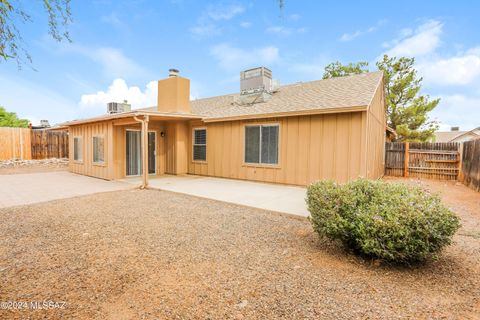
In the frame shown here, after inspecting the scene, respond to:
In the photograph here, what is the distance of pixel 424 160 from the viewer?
1189 cm

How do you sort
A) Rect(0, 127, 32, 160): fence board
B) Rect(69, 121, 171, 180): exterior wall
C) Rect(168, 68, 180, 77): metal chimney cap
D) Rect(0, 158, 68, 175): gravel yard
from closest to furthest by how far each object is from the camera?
Rect(69, 121, 171, 180): exterior wall < Rect(168, 68, 180, 77): metal chimney cap < Rect(0, 158, 68, 175): gravel yard < Rect(0, 127, 32, 160): fence board

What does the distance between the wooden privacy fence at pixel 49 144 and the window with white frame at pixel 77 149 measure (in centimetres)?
581

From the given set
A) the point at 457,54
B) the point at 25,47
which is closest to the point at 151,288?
the point at 25,47

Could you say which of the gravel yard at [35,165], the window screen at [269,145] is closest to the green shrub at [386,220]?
the window screen at [269,145]

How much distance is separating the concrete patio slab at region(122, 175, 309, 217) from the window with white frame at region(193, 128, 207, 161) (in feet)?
6.50

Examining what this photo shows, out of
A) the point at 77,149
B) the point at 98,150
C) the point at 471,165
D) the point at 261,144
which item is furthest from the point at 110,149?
the point at 471,165

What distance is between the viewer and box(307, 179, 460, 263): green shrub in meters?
2.82

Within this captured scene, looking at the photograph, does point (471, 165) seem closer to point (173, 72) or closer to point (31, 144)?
point (173, 72)

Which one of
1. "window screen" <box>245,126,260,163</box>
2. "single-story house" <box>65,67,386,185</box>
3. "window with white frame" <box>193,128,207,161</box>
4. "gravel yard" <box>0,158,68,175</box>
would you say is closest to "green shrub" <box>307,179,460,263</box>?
"single-story house" <box>65,67,386,185</box>

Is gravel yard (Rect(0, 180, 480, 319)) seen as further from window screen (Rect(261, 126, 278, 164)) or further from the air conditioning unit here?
the air conditioning unit

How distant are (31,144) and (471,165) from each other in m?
22.9

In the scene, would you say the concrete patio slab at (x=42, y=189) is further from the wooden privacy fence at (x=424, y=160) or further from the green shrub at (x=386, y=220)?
the wooden privacy fence at (x=424, y=160)

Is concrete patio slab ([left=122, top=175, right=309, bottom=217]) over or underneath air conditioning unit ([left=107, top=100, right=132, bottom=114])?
underneath

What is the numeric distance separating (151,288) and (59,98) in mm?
10703
